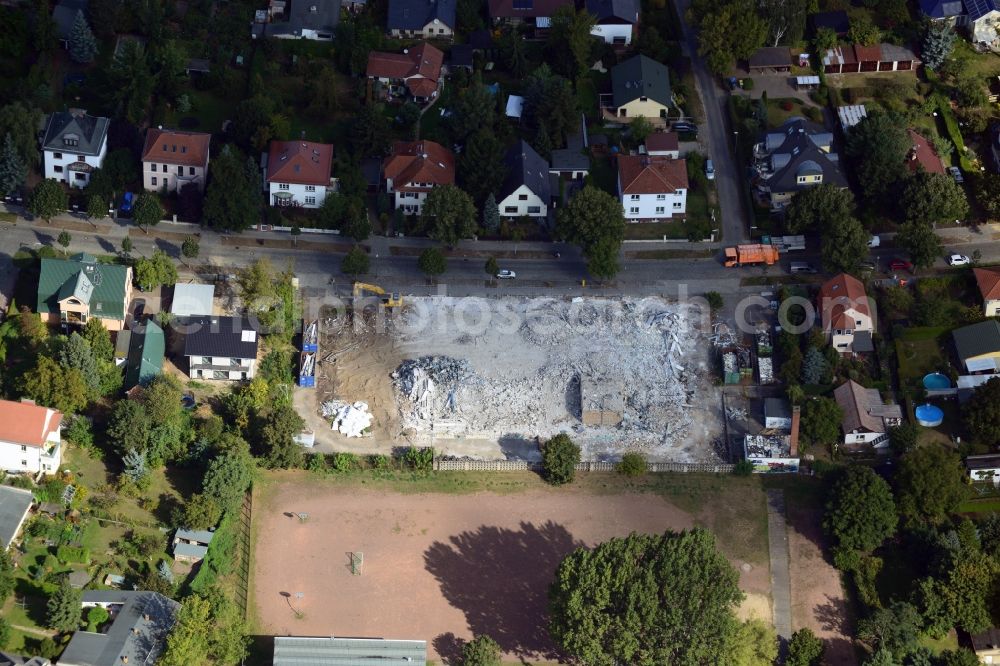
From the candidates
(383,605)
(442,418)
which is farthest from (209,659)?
(442,418)

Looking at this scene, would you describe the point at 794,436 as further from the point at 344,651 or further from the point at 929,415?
the point at 344,651

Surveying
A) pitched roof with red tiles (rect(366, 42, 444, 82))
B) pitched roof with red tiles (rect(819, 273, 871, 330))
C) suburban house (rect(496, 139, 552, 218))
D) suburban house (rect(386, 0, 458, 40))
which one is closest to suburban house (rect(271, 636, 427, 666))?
suburban house (rect(496, 139, 552, 218))

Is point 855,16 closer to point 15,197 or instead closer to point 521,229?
point 521,229

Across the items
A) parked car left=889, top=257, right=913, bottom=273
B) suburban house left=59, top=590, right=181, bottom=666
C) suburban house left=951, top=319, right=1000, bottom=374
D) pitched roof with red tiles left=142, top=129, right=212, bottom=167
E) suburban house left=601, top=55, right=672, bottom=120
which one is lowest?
suburban house left=59, top=590, right=181, bottom=666

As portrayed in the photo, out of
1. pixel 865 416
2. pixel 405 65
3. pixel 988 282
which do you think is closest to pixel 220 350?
pixel 405 65

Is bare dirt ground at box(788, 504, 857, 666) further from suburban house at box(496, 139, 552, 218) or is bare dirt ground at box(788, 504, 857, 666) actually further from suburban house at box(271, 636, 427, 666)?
suburban house at box(496, 139, 552, 218)

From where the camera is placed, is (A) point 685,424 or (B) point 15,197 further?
(B) point 15,197
